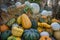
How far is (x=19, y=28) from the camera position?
1.90 meters

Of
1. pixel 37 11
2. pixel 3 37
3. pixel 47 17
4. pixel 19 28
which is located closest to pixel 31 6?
pixel 37 11

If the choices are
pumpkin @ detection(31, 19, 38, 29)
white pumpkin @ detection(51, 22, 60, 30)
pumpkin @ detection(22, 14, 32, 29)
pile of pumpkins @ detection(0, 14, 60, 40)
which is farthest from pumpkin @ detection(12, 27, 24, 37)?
white pumpkin @ detection(51, 22, 60, 30)

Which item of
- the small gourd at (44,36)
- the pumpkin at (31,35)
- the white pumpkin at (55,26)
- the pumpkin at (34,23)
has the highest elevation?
the pumpkin at (34,23)

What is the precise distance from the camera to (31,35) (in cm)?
185

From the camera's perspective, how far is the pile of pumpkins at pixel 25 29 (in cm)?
185

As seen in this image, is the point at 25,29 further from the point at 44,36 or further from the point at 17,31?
the point at 44,36

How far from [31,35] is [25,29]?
152mm

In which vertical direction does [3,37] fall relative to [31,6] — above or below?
below

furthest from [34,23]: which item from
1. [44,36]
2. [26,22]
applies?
[44,36]

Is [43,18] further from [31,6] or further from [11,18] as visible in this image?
[11,18]

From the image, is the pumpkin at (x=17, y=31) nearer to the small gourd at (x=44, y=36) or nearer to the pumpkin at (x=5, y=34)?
the pumpkin at (x=5, y=34)

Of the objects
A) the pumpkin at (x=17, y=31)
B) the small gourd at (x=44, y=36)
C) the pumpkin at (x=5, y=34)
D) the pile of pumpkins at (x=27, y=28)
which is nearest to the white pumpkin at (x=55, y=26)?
the pile of pumpkins at (x=27, y=28)

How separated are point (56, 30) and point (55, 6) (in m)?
0.44

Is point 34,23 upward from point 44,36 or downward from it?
upward
